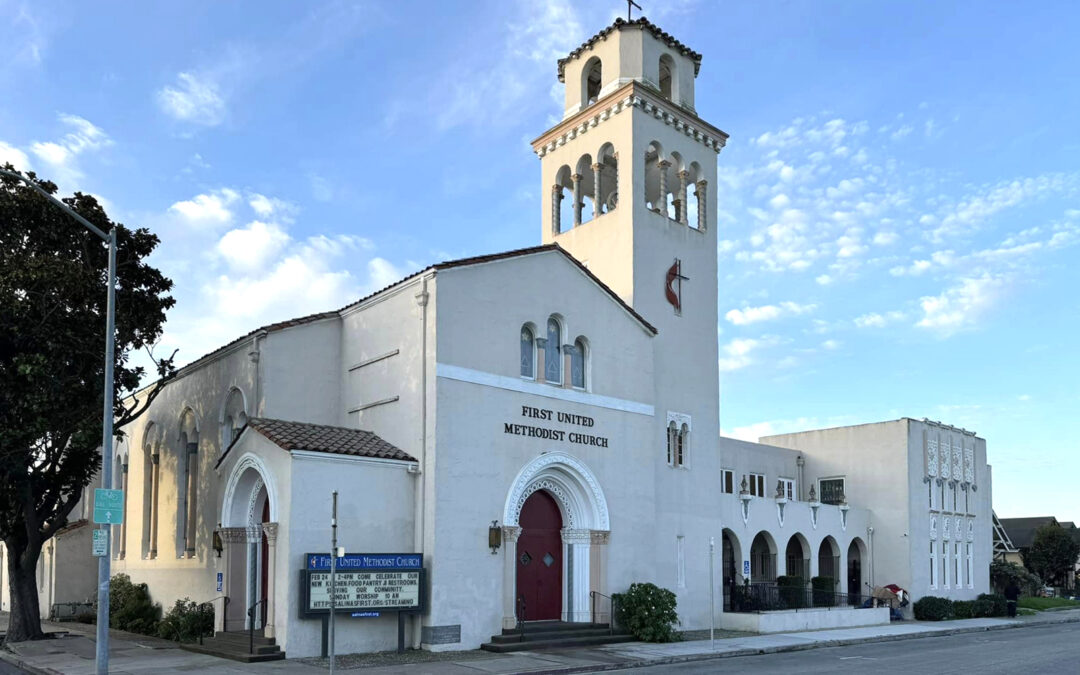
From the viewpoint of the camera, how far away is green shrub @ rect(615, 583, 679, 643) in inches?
1000

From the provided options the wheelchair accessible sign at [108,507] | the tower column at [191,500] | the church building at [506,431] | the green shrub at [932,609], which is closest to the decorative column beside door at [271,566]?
the church building at [506,431]

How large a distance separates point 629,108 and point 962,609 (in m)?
27.7

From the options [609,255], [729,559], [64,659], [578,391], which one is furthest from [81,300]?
[729,559]

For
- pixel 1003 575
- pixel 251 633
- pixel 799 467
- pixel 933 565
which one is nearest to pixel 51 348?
pixel 251 633

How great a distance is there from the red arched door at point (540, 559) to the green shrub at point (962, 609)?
25.0 metres

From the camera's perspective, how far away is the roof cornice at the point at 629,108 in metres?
30.3

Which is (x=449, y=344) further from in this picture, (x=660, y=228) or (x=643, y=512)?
(x=660, y=228)

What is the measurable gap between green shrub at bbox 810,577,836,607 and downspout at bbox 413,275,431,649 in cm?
1901

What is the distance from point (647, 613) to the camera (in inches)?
1002

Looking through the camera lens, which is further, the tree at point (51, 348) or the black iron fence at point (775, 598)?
the black iron fence at point (775, 598)

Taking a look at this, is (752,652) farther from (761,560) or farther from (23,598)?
(23,598)

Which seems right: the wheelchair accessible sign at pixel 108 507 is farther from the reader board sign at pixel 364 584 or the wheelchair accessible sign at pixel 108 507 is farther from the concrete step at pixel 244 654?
the concrete step at pixel 244 654

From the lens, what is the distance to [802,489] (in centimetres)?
4678

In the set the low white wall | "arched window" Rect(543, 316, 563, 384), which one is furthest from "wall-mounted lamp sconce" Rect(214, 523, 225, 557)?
the low white wall
